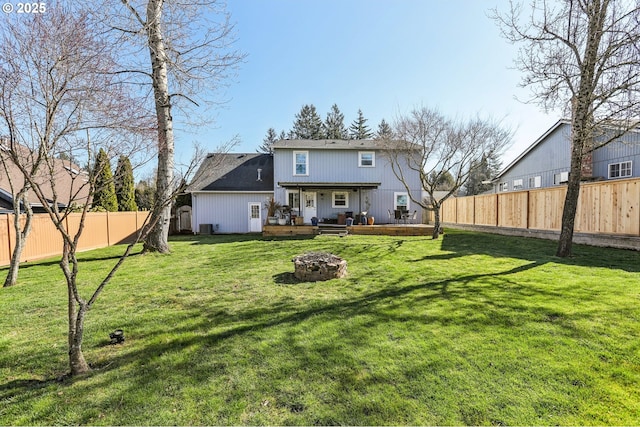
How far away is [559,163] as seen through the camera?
17.7 meters

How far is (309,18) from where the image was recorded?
396 inches

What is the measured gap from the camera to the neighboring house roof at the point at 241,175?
1722 cm

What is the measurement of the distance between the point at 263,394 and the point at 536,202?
42.1 feet

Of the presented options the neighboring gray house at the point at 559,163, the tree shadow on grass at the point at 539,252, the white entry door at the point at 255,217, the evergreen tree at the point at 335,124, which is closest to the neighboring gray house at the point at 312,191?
the white entry door at the point at 255,217

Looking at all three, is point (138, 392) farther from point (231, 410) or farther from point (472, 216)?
point (472, 216)

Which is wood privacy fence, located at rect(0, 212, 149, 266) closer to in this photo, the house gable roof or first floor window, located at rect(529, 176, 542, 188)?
the house gable roof

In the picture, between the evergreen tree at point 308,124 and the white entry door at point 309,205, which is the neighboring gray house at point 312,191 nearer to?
the white entry door at point 309,205

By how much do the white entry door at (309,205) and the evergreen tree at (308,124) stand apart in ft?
77.0

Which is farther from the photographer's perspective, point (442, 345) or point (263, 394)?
point (442, 345)

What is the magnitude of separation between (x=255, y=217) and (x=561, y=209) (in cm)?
1436

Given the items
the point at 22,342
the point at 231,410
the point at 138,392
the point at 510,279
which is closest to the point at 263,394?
the point at 231,410

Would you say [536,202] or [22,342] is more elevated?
[536,202]

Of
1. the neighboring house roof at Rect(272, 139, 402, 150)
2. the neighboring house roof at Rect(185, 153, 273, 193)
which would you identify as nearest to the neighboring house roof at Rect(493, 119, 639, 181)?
the neighboring house roof at Rect(272, 139, 402, 150)

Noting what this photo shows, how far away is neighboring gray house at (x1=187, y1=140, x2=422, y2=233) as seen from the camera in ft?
54.3
